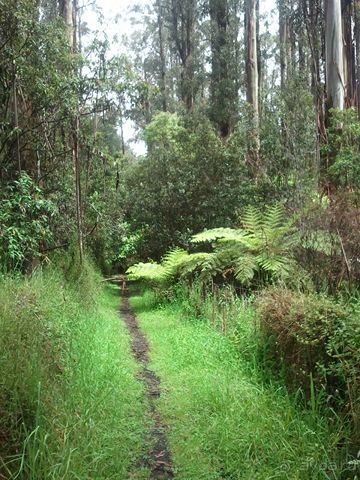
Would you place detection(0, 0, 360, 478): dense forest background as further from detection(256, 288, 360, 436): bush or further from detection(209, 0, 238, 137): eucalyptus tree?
detection(209, 0, 238, 137): eucalyptus tree

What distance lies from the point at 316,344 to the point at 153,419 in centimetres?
176

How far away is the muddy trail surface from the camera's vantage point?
3926mm

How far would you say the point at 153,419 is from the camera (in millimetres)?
4816

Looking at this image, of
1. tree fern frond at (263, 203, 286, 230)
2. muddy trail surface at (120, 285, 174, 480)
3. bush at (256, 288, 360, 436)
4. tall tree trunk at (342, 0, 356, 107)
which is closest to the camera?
bush at (256, 288, 360, 436)

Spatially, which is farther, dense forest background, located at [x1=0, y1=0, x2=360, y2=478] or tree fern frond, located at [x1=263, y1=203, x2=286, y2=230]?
tree fern frond, located at [x1=263, y1=203, x2=286, y2=230]

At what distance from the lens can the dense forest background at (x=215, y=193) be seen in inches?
198

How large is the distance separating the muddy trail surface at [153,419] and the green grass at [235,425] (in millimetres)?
79

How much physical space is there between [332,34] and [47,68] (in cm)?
828

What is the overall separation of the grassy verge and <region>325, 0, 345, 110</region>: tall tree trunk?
9.76m

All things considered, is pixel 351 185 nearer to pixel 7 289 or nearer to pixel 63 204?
pixel 63 204

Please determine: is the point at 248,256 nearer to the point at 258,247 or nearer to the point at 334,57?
the point at 258,247

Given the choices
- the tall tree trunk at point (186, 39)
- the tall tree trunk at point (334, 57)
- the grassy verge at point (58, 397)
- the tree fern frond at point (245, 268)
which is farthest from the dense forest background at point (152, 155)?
the tall tree trunk at point (186, 39)

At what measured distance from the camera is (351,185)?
30.4ft

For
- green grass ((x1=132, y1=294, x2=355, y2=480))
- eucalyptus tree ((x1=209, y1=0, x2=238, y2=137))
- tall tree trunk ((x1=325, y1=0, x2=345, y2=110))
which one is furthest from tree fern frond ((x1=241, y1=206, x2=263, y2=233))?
eucalyptus tree ((x1=209, y1=0, x2=238, y2=137))
